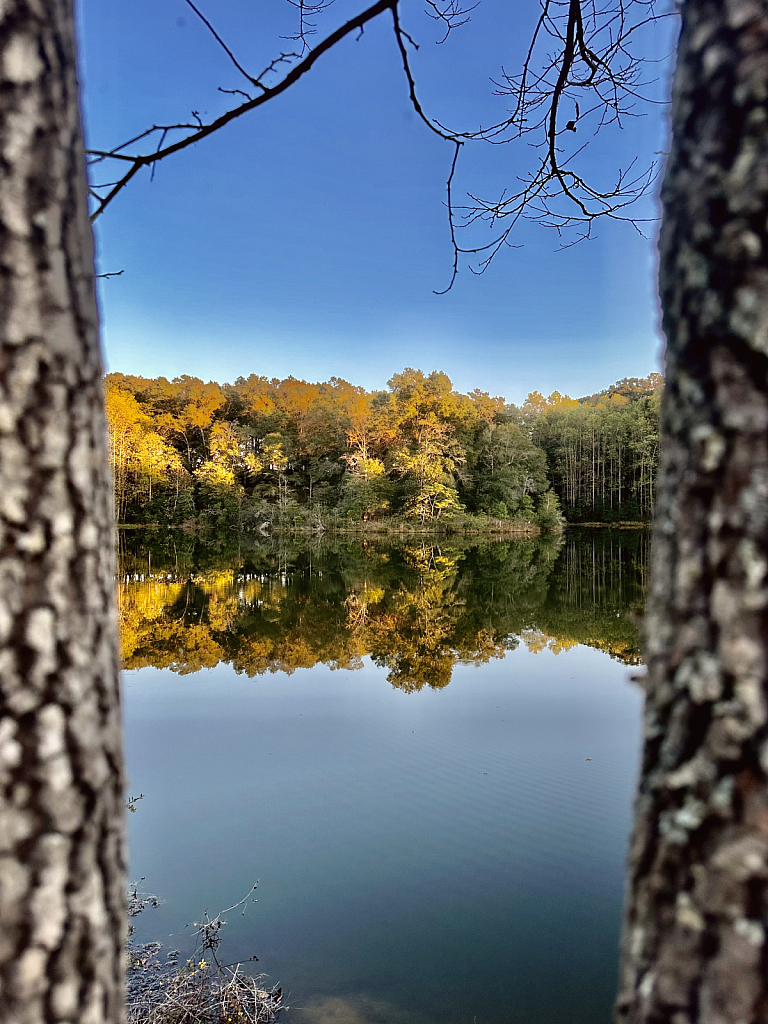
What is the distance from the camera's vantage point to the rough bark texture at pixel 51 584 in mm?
678

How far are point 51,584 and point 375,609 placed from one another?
34.4 feet

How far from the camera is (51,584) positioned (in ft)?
2.38

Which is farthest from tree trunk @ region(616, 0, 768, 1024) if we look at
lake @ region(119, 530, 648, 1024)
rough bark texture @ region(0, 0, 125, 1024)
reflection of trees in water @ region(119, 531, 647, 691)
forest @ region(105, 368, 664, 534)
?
forest @ region(105, 368, 664, 534)

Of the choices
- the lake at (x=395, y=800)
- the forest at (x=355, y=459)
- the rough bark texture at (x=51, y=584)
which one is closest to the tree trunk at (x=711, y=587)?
the rough bark texture at (x=51, y=584)

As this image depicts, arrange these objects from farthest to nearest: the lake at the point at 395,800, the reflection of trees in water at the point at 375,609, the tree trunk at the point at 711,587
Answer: the reflection of trees in water at the point at 375,609
the lake at the point at 395,800
the tree trunk at the point at 711,587

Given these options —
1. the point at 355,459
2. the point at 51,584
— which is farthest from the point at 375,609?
the point at 355,459

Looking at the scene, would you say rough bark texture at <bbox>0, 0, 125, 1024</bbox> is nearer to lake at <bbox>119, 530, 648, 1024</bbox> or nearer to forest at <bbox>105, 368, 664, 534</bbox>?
lake at <bbox>119, 530, 648, 1024</bbox>

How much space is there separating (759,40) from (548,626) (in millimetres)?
9841

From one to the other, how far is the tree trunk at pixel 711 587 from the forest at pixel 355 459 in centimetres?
2548

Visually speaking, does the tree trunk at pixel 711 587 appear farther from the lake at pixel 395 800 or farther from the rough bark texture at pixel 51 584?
the lake at pixel 395 800

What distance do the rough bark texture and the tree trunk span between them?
0.63 meters

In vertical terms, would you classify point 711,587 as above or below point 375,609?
above

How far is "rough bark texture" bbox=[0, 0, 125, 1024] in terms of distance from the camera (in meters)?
0.68

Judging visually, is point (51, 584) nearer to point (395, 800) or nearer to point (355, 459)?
point (395, 800)
